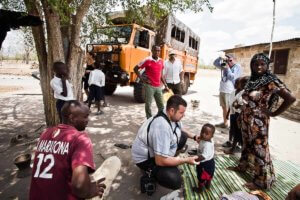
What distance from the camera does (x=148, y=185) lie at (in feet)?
9.25

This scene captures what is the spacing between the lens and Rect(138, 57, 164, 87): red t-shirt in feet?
16.9

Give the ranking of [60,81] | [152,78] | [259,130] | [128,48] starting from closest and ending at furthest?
[259,130] < [60,81] < [152,78] < [128,48]

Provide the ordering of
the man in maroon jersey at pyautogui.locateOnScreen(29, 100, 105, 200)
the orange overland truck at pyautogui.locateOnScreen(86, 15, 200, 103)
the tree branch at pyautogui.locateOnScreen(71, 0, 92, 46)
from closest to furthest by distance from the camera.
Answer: the man in maroon jersey at pyautogui.locateOnScreen(29, 100, 105, 200)
the tree branch at pyautogui.locateOnScreen(71, 0, 92, 46)
the orange overland truck at pyautogui.locateOnScreen(86, 15, 200, 103)

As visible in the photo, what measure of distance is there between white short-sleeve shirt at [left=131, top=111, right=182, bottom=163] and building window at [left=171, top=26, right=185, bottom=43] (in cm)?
697

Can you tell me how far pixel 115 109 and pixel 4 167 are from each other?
4246 mm

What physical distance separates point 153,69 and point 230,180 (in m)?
2.85

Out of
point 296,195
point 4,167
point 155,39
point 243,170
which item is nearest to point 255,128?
point 243,170

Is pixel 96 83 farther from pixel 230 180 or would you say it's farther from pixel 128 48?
pixel 230 180

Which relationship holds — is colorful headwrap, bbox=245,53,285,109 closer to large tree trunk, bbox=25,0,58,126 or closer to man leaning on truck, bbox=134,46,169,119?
man leaning on truck, bbox=134,46,169,119

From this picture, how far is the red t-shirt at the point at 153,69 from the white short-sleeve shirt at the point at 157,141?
95.9 inches

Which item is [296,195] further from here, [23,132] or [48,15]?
[23,132]

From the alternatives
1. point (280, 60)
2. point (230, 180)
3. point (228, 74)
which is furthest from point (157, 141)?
point (280, 60)

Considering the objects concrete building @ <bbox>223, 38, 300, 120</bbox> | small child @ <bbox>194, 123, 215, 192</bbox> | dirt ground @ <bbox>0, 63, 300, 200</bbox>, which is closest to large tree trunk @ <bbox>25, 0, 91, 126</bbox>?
dirt ground @ <bbox>0, 63, 300, 200</bbox>

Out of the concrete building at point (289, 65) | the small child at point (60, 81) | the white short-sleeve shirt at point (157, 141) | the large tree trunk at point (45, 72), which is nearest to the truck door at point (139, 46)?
the large tree trunk at point (45, 72)
